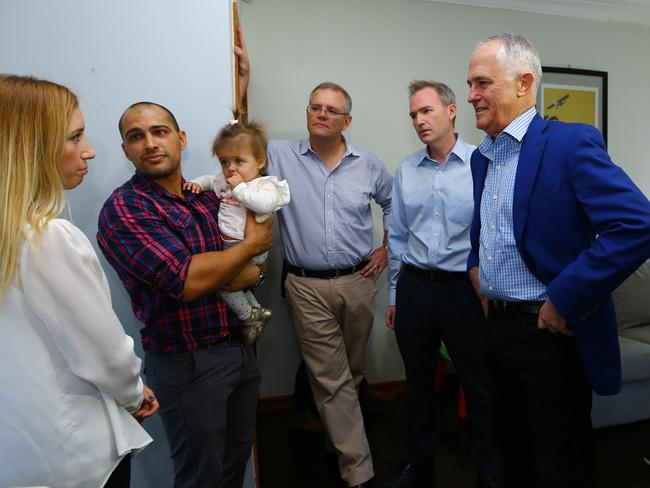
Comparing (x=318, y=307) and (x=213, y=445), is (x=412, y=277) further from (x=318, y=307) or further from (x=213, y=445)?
(x=213, y=445)

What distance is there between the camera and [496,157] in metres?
1.54

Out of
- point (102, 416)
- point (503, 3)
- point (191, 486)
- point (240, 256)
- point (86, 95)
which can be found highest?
point (503, 3)

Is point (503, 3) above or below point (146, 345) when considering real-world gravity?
above

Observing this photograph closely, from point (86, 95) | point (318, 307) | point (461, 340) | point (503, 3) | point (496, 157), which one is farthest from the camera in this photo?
point (503, 3)

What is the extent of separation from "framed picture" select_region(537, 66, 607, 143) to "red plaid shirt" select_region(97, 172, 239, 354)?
2.83 metres

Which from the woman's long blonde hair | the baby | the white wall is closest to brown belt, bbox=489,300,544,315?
the baby

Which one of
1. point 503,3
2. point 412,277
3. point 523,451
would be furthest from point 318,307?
point 503,3

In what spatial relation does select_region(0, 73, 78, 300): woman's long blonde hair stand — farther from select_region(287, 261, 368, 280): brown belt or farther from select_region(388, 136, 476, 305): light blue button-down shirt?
select_region(388, 136, 476, 305): light blue button-down shirt

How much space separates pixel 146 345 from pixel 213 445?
376mm

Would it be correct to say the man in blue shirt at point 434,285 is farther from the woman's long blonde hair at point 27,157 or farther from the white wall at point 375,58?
the woman's long blonde hair at point 27,157

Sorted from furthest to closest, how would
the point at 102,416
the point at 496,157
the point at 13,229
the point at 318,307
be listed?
the point at 318,307, the point at 496,157, the point at 102,416, the point at 13,229

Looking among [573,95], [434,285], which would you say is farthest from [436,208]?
[573,95]

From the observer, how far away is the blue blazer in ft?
3.96

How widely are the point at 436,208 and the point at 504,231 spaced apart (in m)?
0.72
